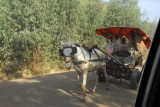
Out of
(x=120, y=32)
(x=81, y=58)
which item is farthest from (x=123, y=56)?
(x=81, y=58)

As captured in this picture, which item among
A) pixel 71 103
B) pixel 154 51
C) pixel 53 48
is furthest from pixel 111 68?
pixel 53 48

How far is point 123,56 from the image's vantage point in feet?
23.2

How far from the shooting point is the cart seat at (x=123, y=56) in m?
6.75

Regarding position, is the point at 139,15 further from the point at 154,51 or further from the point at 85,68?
the point at 154,51

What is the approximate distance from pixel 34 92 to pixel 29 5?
817 centimetres

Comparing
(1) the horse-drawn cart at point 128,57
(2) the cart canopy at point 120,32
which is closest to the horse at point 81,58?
(1) the horse-drawn cart at point 128,57

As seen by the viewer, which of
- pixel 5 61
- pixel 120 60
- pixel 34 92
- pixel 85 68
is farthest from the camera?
pixel 5 61

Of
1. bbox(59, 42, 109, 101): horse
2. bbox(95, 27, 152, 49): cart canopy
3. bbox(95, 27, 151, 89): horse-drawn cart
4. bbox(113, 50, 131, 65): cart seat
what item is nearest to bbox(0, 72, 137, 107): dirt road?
bbox(59, 42, 109, 101): horse

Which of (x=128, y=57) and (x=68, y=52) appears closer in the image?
(x=68, y=52)

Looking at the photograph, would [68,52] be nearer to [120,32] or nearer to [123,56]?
[123,56]

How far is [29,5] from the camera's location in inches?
459

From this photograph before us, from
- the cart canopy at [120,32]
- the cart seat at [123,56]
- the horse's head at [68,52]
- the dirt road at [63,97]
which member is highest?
the cart canopy at [120,32]

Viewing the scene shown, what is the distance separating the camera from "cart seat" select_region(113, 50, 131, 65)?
675cm

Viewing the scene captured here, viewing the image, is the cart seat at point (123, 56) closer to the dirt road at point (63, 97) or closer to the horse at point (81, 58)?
the horse at point (81, 58)
